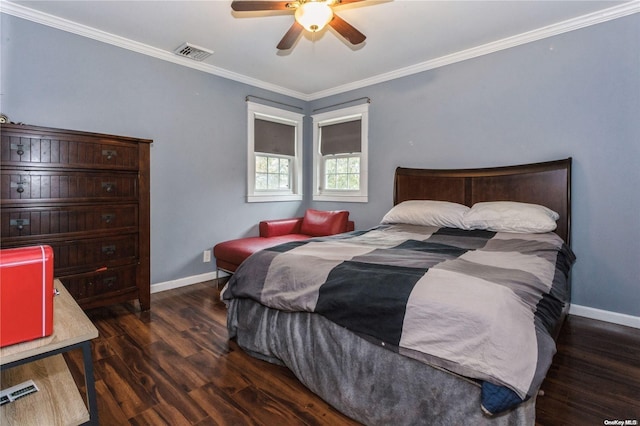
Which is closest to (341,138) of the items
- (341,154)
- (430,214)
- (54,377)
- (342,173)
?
(341,154)

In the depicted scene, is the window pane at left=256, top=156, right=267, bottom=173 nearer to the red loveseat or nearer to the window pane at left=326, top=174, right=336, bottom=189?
the red loveseat

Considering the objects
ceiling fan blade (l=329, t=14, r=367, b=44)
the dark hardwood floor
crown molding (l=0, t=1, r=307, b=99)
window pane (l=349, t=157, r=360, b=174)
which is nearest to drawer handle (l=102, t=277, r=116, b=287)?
the dark hardwood floor

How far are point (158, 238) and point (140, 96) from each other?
4.63 feet

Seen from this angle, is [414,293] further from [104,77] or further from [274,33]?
[104,77]

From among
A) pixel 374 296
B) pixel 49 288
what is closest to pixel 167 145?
pixel 49 288

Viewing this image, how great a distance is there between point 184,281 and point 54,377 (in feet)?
7.52

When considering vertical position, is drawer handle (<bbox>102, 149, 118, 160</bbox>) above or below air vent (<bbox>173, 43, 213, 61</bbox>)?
below

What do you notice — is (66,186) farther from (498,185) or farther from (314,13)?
(498,185)

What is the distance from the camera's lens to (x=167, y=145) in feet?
11.1

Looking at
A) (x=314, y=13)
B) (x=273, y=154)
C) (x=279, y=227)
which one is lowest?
(x=279, y=227)

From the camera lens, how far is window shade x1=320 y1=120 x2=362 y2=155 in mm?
4312

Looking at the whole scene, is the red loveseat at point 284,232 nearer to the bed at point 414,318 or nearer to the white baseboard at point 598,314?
the white baseboard at point 598,314

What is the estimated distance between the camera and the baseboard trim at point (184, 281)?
3357mm

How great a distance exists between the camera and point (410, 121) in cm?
377
